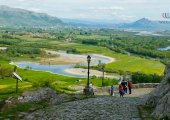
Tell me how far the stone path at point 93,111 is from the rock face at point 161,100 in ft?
3.89

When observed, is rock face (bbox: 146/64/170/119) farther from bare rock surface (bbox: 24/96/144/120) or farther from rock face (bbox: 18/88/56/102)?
rock face (bbox: 18/88/56/102)

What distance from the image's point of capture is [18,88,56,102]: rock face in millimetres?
31069

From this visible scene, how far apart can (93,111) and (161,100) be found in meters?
4.41

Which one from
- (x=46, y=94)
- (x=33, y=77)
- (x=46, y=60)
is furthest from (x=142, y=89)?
(x=46, y=60)

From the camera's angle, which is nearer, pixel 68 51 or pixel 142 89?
pixel 142 89

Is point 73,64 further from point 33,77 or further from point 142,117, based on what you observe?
point 142,117

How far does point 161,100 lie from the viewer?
24828 mm

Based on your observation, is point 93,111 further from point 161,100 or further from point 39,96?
point 39,96

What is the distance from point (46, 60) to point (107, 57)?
29.0 meters

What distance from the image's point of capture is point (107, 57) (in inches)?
6949

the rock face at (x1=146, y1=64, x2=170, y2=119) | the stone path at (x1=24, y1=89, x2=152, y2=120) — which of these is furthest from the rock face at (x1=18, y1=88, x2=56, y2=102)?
the rock face at (x1=146, y1=64, x2=170, y2=119)

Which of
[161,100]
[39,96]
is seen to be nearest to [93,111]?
[161,100]

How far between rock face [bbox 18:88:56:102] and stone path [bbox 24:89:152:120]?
2748 millimetres

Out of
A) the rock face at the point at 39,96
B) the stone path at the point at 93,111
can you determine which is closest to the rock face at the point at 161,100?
the stone path at the point at 93,111
